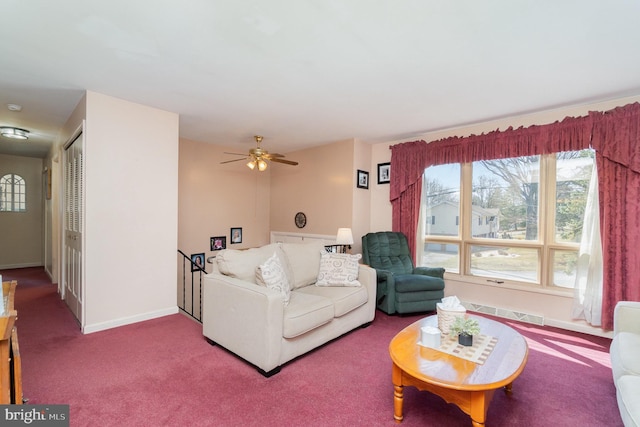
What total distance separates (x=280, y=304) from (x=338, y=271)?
1119 millimetres

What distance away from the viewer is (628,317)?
2.15 meters


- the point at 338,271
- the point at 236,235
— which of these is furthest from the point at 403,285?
the point at 236,235

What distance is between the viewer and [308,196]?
17.7 ft

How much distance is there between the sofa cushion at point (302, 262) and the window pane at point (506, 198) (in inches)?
90.3

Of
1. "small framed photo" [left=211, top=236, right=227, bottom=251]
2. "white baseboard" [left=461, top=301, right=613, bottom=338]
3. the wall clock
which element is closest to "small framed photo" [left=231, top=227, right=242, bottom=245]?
"small framed photo" [left=211, top=236, right=227, bottom=251]

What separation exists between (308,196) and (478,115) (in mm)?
2925

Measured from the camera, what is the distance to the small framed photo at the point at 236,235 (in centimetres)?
561

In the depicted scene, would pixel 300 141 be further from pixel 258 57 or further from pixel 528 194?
pixel 528 194

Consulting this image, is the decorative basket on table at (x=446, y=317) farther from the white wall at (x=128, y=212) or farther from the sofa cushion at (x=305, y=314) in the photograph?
the white wall at (x=128, y=212)

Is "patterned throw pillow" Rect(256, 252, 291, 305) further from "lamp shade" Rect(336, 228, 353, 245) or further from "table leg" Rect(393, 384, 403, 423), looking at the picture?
"lamp shade" Rect(336, 228, 353, 245)

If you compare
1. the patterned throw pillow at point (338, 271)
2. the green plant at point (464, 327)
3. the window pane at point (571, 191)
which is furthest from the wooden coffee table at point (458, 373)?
the window pane at point (571, 191)

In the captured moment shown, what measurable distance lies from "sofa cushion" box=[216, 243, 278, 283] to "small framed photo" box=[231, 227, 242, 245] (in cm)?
287

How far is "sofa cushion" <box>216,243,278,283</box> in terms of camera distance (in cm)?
271

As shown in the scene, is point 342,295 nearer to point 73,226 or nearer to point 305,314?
point 305,314
